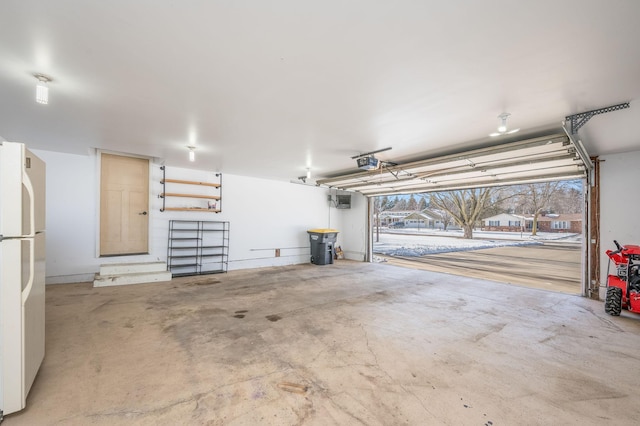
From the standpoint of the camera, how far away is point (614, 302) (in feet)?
12.5

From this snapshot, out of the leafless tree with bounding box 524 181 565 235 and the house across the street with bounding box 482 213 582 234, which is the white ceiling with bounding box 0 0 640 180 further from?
the house across the street with bounding box 482 213 582 234

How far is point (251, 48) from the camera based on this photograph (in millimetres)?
1986

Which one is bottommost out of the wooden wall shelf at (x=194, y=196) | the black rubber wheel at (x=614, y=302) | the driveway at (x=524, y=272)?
the driveway at (x=524, y=272)

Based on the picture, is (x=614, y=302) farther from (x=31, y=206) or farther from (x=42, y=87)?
(x=42, y=87)

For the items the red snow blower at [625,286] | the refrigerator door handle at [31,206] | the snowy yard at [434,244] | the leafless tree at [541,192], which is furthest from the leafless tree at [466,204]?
the refrigerator door handle at [31,206]

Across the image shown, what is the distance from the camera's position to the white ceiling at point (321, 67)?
1.63 m

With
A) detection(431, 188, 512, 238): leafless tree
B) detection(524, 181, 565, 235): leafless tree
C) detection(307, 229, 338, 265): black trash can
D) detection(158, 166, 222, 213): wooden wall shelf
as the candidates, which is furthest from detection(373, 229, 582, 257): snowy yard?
detection(158, 166, 222, 213): wooden wall shelf

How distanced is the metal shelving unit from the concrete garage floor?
1720mm

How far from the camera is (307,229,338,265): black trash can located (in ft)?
26.7

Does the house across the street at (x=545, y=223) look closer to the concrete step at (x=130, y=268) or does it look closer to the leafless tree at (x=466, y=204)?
the leafless tree at (x=466, y=204)

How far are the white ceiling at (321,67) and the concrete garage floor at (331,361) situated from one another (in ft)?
8.46

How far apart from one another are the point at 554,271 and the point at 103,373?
10.2m

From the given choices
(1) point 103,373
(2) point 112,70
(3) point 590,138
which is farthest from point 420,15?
(3) point 590,138

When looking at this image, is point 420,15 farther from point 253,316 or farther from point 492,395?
point 253,316
